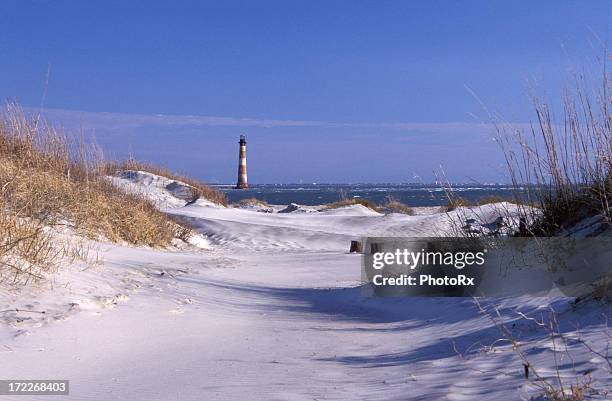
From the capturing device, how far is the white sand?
266 centimetres

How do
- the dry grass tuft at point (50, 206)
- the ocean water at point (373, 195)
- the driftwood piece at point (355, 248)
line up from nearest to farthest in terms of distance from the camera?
1. the dry grass tuft at point (50, 206)
2. the driftwood piece at point (355, 248)
3. the ocean water at point (373, 195)

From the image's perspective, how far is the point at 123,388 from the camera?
2750mm

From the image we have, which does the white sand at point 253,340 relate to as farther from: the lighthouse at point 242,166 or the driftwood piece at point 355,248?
the lighthouse at point 242,166

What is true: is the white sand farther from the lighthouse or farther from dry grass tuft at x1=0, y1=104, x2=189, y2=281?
the lighthouse

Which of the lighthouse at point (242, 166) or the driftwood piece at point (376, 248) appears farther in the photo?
the lighthouse at point (242, 166)

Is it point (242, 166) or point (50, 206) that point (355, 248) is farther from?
point (242, 166)

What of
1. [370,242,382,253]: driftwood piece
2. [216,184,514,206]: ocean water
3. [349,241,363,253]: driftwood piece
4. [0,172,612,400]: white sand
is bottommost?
[0,172,612,400]: white sand

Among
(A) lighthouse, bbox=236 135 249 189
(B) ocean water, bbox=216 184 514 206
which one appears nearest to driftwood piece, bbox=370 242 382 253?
(B) ocean water, bbox=216 184 514 206

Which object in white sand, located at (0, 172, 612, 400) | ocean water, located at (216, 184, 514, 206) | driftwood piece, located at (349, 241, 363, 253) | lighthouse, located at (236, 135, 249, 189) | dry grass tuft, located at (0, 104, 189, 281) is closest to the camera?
white sand, located at (0, 172, 612, 400)

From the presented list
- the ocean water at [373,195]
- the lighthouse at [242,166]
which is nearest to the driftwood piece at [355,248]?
the ocean water at [373,195]

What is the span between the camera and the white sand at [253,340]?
2658 millimetres

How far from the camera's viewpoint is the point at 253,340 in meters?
3.78

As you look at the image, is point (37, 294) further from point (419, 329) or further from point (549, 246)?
point (549, 246)

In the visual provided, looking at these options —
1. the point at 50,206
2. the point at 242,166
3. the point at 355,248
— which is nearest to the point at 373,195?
the point at 242,166
